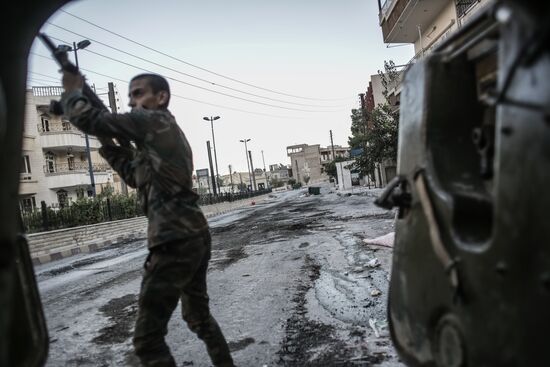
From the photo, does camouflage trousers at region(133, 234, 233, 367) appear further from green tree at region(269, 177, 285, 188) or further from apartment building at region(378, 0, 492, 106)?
green tree at region(269, 177, 285, 188)

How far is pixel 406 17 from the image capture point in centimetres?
2116

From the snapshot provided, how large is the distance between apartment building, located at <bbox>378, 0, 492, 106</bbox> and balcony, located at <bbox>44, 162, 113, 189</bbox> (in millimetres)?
25365

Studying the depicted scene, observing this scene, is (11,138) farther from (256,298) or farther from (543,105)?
(256,298)

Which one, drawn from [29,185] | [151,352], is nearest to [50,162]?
[29,185]

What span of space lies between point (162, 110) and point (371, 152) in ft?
61.0

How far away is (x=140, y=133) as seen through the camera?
234 cm

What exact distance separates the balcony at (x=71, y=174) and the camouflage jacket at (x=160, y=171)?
35.7m

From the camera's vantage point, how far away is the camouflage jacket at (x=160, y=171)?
2.32 metres

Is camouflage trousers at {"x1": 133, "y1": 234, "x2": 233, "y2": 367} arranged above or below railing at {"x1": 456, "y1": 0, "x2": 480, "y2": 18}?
below

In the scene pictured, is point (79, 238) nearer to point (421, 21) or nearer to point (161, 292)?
point (161, 292)

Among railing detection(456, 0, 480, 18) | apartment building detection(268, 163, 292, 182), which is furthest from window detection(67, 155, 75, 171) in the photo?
apartment building detection(268, 163, 292, 182)

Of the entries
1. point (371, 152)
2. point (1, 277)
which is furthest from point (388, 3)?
point (1, 277)

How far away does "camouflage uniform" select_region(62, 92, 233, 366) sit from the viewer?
2260mm

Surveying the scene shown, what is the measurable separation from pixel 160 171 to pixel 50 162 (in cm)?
3790
